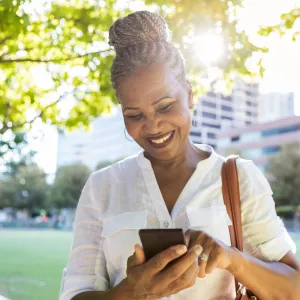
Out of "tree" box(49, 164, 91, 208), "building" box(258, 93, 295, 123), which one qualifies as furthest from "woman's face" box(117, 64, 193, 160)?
"building" box(258, 93, 295, 123)

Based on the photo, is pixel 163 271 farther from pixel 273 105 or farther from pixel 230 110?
pixel 273 105

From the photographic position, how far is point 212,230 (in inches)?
59.2

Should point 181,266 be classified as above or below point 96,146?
above

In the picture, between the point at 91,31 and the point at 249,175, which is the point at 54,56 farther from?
the point at 249,175

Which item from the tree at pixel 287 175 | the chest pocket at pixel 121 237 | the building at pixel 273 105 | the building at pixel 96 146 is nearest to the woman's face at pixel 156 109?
the chest pocket at pixel 121 237

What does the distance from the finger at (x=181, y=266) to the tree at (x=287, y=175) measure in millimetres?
Answer: 35177

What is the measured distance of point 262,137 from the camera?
50.2 meters

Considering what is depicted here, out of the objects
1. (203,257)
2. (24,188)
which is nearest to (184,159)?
(203,257)

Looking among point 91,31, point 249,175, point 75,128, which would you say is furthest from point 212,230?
point 75,128

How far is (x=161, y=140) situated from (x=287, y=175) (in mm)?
35086

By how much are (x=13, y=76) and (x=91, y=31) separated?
1289mm

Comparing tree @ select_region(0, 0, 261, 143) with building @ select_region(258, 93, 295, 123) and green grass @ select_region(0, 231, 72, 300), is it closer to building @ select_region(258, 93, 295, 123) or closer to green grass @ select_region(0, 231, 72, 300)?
green grass @ select_region(0, 231, 72, 300)

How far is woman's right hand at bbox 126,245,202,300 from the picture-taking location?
1.14 metres

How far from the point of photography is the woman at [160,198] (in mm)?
1470
